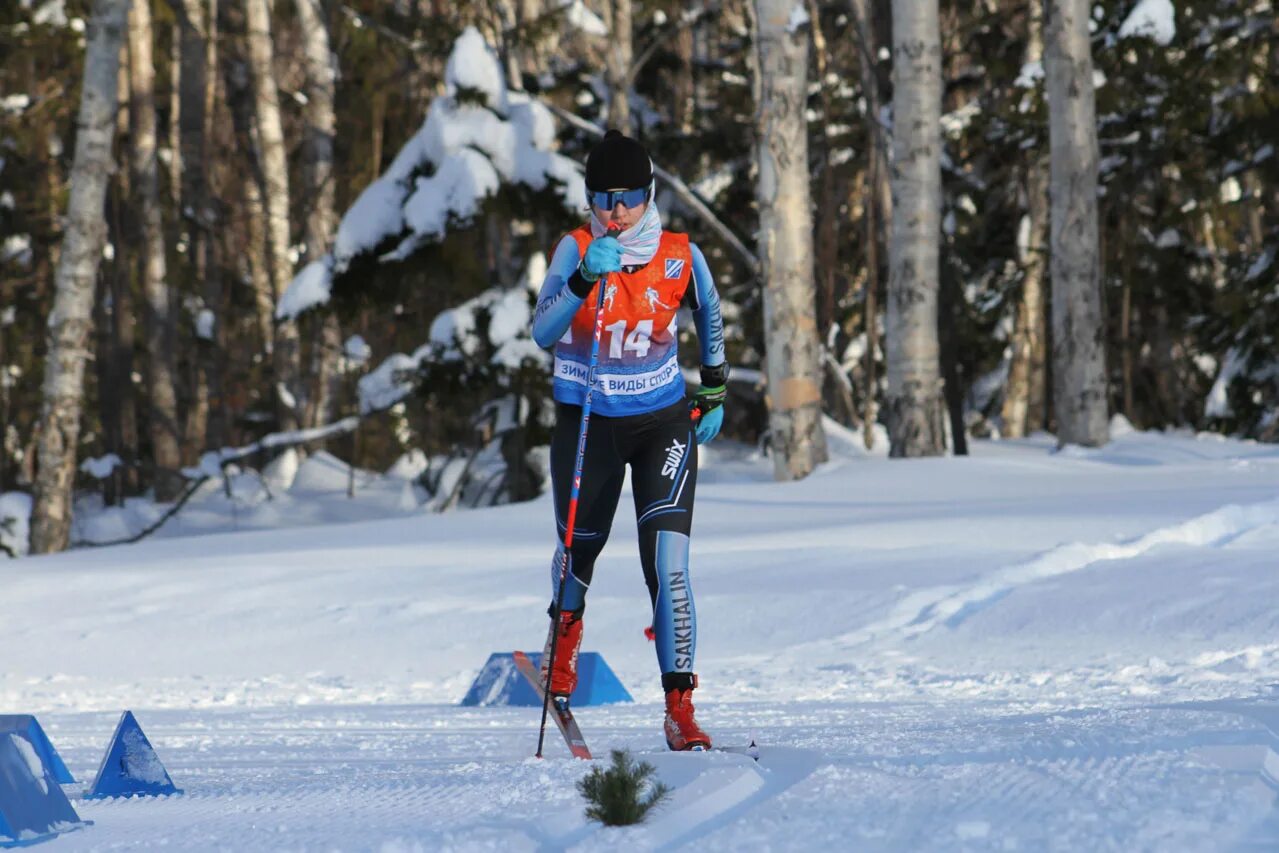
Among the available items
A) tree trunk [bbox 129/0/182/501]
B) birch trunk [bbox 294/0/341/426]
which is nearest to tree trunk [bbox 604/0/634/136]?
birch trunk [bbox 294/0/341/426]

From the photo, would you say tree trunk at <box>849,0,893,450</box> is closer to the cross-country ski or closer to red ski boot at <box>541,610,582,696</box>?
the cross-country ski

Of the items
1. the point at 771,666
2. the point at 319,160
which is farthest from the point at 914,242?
the point at 319,160

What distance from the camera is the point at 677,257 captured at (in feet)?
16.6

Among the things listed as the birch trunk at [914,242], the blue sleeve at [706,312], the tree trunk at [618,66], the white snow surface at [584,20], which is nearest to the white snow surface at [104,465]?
the tree trunk at [618,66]

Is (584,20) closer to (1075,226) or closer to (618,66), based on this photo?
(618,66)

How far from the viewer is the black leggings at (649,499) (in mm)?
4984

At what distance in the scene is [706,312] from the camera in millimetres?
5277

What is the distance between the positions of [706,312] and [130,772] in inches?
85.1

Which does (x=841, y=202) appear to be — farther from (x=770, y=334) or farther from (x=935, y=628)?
(x=935, y=628)

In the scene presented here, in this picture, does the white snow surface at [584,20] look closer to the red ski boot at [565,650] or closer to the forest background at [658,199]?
the forest background at [658,199]

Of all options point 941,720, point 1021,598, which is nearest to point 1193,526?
point 1021,598

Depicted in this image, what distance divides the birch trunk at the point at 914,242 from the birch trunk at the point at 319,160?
10.1 m

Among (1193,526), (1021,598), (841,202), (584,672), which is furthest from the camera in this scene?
(841,202)

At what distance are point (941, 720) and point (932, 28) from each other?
10.5m
